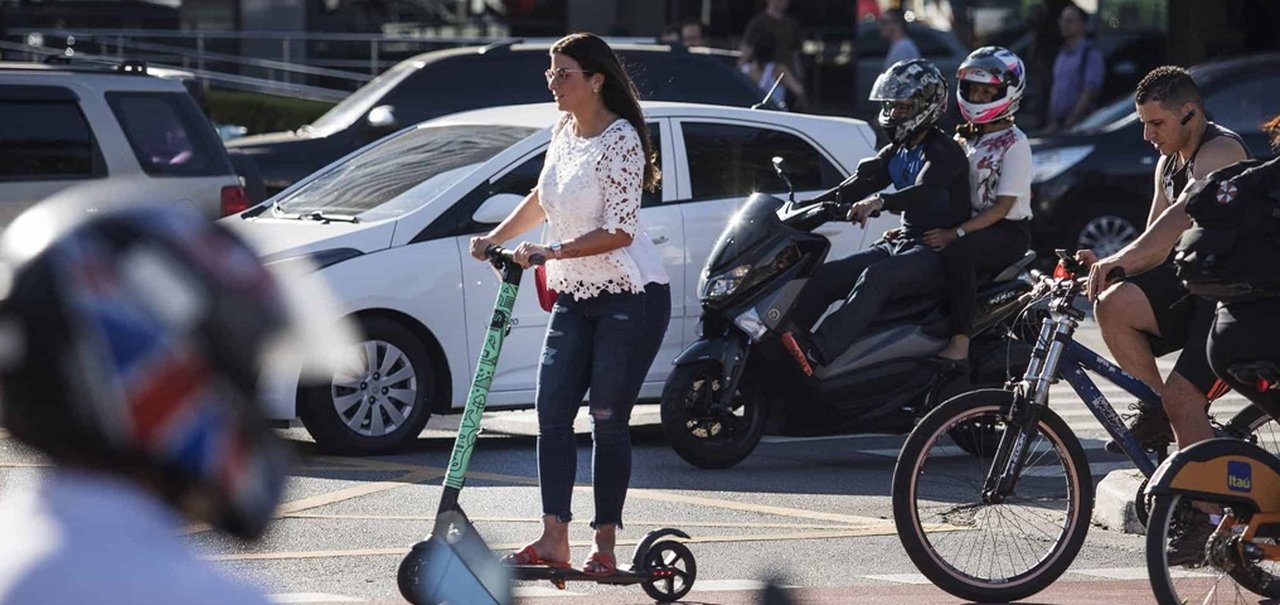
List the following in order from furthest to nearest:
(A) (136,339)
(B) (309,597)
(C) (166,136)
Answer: (C) (166,136)
(B) (309,597)
(A) (136,339)

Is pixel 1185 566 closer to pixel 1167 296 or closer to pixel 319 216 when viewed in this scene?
pixel 1167 296

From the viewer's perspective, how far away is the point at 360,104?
17.1m

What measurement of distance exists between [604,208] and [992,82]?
3301 millimetres

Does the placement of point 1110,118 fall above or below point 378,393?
above

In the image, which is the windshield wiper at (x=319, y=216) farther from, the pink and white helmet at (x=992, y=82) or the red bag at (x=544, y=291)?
the red bag at (x=544, y=291)

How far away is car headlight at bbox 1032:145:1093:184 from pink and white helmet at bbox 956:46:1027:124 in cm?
816

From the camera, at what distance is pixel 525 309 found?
9.60 metres

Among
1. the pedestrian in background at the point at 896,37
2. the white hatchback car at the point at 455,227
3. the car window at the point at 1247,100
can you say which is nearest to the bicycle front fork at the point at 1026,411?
the white hatchback car at the point at 455,227

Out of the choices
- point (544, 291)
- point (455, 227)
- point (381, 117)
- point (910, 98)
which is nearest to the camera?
point (544, 291)

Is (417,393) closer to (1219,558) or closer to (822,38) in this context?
(1219,558)

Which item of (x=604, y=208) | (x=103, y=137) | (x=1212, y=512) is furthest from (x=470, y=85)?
(x=1212, y=512)

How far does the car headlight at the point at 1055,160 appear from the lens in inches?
674

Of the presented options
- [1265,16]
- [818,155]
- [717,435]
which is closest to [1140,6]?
[1265,16]

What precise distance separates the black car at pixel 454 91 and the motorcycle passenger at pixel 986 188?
6980 mm
